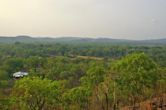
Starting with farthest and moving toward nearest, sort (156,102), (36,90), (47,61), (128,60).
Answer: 1. (47,61)
2. (156,102)
3. (128,60)
4. (36,90)

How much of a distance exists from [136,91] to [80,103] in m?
7.72

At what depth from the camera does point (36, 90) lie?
26.8 metres

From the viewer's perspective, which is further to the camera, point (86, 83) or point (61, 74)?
point (61, 74)

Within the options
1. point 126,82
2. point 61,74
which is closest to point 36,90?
point 126,82

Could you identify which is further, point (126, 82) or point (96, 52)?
point (96, 52)

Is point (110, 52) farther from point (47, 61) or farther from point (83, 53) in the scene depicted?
point (47, 61)

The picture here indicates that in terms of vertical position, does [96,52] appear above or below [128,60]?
below

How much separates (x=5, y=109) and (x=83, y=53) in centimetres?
12739

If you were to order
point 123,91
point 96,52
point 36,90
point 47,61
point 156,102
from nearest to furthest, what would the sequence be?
1. point 36,90
2. point 123,91
3. point 156,102
4. point 47,61
5. point 96,52

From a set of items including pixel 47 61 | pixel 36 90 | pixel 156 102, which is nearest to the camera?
pixel 36 90

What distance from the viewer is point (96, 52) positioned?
153 m

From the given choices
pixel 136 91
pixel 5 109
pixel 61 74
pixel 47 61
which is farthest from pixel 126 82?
pixel 47 61

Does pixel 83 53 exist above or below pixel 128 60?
below

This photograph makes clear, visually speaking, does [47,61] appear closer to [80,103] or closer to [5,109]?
[80,103]
